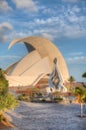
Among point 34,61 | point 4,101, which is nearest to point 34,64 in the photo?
point 34,61

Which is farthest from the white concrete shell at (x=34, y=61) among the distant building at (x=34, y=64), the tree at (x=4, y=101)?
the tree at (x=4, y=101)

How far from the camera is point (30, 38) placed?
73375 millimetres

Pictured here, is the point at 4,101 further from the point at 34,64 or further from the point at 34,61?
the point at 34,64

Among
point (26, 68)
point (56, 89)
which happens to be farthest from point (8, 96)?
point (26, 68)

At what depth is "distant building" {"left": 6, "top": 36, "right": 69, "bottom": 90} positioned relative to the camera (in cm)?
7206

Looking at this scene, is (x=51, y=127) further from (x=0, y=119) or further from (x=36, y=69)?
(x=36, y=69)

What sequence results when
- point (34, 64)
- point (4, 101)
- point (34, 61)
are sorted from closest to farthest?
point (4, 101) < point (34, 61) < point (34, 64)

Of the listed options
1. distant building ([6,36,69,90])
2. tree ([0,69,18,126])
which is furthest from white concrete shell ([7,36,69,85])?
tree ([0,69,18,126])

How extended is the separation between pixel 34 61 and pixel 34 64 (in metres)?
0.61

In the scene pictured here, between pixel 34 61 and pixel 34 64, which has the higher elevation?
pixel 34 61

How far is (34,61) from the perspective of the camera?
72.7 m

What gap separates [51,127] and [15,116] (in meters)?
5.36

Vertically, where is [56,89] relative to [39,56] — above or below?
below

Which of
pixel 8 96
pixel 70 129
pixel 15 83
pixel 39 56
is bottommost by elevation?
pixel 70 129
